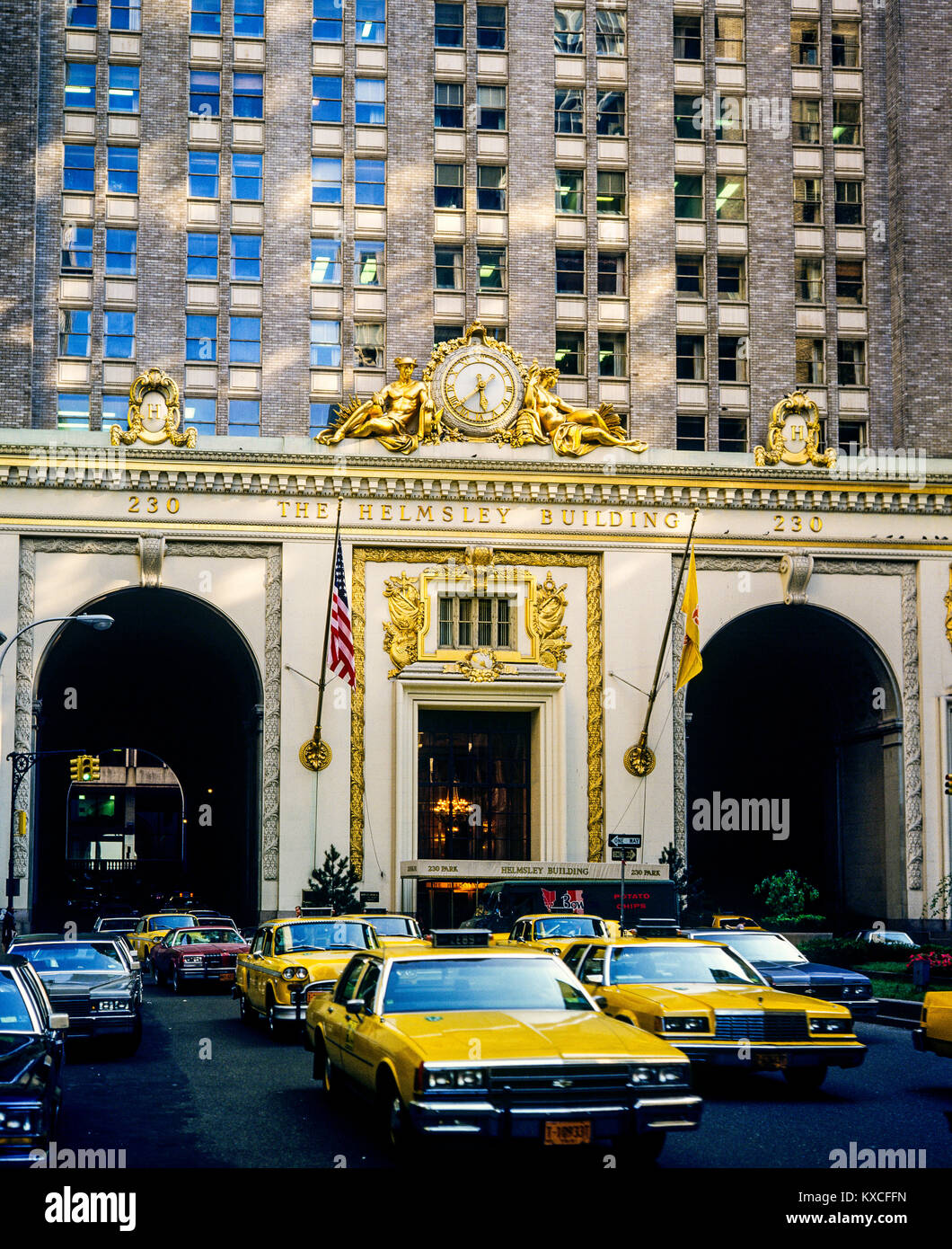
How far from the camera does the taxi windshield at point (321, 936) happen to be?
2297cm

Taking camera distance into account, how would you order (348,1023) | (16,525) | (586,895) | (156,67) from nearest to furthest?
(348,1023) → (586,895) → (16,525) → (156,67)

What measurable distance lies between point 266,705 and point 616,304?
17.7 metres

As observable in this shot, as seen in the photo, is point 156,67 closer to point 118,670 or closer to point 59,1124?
point 118,670

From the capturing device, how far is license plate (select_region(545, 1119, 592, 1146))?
1098 centimetres

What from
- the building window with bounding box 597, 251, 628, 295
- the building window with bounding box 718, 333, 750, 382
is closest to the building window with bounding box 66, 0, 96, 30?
the building window with bounding box 597, 251, 628, 295

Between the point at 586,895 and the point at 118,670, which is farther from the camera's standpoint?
the point at 118,670

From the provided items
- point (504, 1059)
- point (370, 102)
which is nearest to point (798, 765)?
point (370, 102)

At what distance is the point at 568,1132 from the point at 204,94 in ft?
152

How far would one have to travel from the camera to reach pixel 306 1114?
14742 millimetres

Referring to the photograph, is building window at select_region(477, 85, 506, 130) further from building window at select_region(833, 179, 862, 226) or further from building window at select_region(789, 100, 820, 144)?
building window at select_region(833, 179, 862, 226)

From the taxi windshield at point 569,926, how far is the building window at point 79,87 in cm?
3484

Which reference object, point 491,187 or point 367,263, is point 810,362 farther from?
point 367,263

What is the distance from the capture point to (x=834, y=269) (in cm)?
5325
